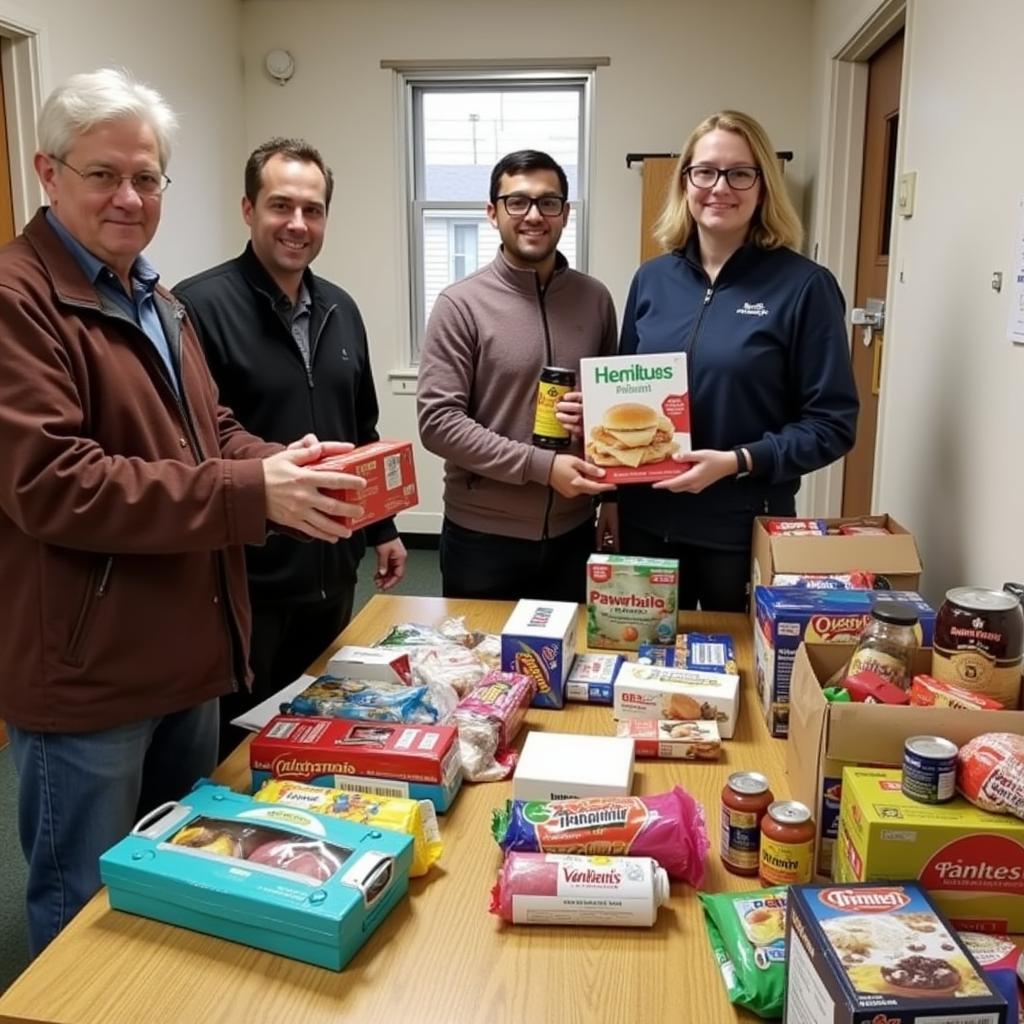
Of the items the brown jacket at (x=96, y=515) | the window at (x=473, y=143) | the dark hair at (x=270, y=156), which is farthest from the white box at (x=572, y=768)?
the window at (x=473, y=143)

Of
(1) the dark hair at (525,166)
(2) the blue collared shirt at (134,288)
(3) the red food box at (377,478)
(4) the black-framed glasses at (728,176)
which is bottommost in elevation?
(3) the red food box at (377,478)

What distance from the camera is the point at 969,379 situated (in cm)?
199

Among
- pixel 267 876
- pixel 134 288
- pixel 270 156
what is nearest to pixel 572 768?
pixel 267 876

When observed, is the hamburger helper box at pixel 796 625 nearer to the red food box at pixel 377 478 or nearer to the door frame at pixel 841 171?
the red food box at pixel 377 478

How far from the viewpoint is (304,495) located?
1.26 m

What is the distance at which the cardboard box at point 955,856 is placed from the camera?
3.05ft

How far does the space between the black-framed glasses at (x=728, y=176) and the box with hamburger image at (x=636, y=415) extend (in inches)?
14.5

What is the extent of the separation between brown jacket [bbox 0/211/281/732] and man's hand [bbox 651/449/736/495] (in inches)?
34.0

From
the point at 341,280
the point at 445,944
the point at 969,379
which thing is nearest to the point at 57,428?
the point at 445,944

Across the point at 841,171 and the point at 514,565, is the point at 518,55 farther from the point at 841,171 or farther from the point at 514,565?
the point at 514,565

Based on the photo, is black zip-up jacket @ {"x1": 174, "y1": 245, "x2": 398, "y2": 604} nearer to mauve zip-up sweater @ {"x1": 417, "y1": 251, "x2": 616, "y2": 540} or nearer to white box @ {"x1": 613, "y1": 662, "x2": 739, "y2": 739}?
mauve zip-up sweater @ {"x1": 417, "y1": 251, "x2": 616, "y2": 540}

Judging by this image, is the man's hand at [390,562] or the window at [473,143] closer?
the man's hand at [390,562]

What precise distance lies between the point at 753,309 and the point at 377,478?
92 centimetres

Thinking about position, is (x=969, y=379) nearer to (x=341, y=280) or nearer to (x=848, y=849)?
(x=848, y=849)
